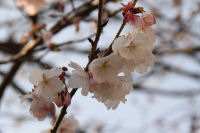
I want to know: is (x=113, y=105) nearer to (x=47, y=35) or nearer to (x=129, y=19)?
(x=129, y=19)

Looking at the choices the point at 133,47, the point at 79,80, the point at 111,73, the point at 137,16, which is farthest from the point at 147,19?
the point at 79,80

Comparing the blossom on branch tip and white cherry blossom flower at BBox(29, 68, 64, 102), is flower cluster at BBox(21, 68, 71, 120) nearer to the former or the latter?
white cherry blossom flower at BBox(29, 68, 64, 102)

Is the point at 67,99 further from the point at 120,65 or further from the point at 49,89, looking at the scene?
the point at 120,65

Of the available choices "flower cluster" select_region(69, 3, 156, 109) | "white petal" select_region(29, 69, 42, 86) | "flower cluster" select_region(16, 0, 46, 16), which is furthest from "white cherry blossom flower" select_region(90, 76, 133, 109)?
"flower cluster" select_region(16, 0, 46, 16)

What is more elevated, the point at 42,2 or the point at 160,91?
the point at 42,2

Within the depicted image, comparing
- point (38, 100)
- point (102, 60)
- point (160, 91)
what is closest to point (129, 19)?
point (102, 60)
